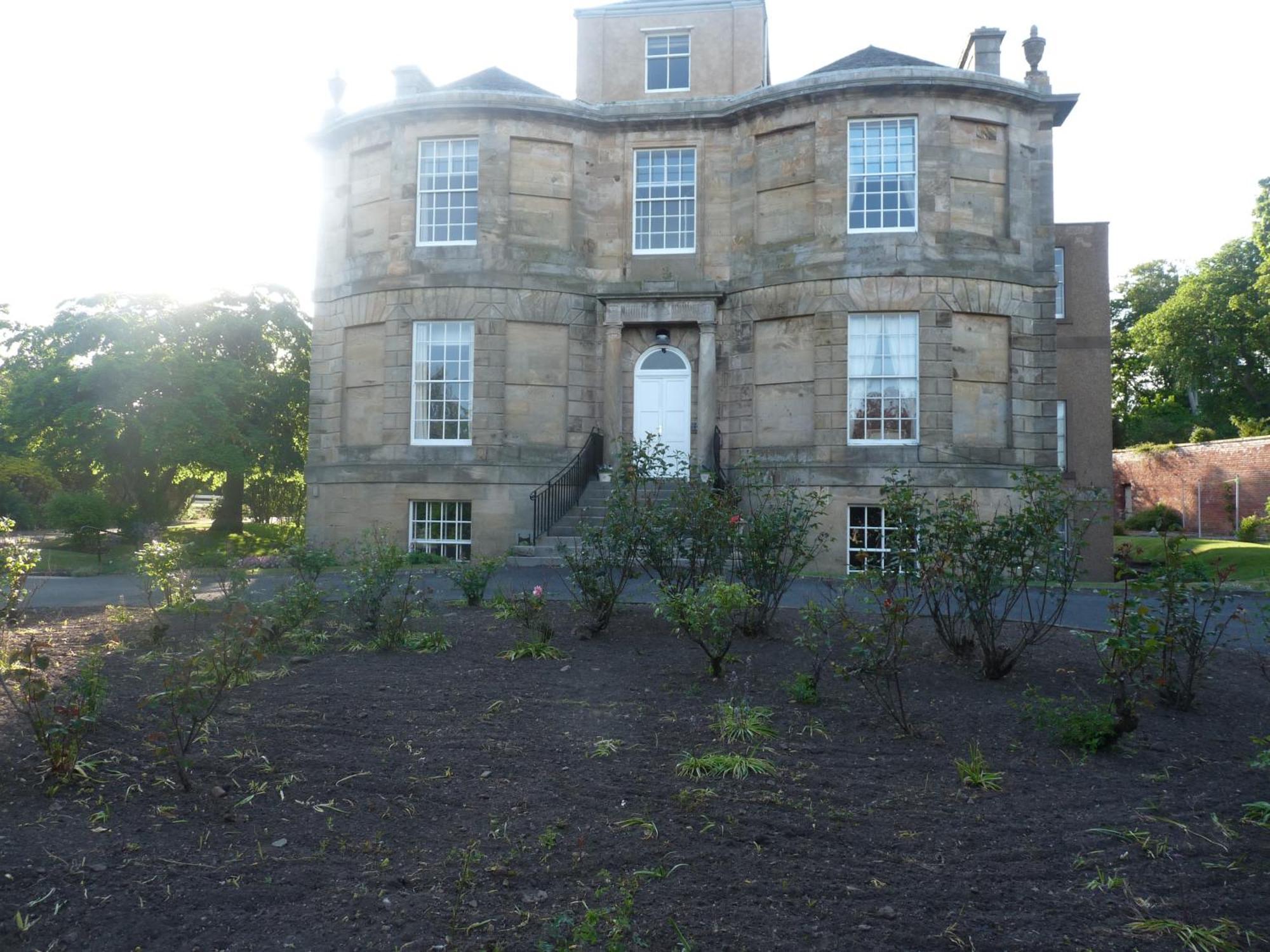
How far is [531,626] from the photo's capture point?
307 inches

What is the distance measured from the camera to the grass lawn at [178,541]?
30.3 ft

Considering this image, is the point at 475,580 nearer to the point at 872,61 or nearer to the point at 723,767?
the point at 723,767

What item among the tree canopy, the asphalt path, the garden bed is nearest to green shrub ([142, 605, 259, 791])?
the garden bed

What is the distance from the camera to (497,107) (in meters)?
17.9

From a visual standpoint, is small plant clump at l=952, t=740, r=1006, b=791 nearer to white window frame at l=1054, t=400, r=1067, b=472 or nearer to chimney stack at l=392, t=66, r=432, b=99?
white window frame at l=1054, t=400, r=1067, b=472

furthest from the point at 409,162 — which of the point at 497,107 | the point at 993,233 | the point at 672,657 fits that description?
the point at 672,657

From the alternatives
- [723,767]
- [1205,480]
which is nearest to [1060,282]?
[723,767]

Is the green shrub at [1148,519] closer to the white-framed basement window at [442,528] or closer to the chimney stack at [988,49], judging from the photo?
the chimney stack at [988,49]

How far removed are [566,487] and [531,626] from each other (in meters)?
9.39

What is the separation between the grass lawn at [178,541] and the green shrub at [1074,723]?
6.51 meters

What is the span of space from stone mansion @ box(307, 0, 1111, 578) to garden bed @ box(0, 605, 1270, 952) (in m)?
10.6

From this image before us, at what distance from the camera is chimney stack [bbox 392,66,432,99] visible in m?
20.0

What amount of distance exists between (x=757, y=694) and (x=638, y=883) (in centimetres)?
265

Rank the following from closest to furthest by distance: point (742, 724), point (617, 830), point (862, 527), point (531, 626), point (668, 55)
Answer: point (617, 830) → point (742, 724) → point (531, 626) → point (862, 527) → point (668, 55)
